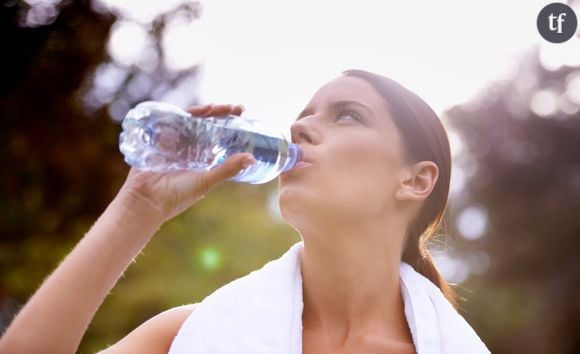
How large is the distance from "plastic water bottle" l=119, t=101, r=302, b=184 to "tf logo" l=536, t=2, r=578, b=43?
356cm

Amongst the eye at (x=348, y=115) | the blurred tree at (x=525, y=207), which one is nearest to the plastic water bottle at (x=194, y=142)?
the eye at (x=348, y=115)

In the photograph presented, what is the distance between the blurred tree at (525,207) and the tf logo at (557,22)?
385 inches

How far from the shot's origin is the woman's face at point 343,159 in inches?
99.7

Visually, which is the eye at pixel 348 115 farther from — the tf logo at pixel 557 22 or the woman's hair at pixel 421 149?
the tf logo at pixel 557 22

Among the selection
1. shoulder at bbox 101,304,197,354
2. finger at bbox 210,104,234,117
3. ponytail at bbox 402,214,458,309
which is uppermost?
finger at bbox 210,104,234,117

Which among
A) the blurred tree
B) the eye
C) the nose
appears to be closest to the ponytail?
the eye

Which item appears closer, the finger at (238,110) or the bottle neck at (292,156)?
the finger at (238,110)

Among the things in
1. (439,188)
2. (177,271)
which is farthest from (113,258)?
(177,271)

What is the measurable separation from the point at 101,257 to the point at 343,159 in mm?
965

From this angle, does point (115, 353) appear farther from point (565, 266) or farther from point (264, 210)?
point (565, 266)

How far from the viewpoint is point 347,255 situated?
8.89 feet

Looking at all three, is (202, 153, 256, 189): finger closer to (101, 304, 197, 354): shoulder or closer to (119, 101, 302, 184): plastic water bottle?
(119, 101, 302, 184): plastic water bottle

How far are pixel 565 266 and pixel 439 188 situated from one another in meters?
12.8

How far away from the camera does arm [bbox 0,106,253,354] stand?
1831mm
